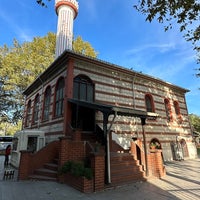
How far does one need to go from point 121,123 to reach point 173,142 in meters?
6.02

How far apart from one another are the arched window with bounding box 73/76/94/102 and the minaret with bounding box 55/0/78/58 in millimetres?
8245

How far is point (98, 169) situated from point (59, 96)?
19.7ft

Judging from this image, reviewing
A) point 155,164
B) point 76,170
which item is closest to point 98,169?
point 76,170

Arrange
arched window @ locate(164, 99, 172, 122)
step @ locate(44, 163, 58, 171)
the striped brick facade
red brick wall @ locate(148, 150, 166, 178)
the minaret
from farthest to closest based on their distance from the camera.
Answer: the minaret → arched window @ locate(164, 99, 172, 122) → the striped brick facade → red brick wall @ locate(148, 150, 166, 178) → step @ locate(44, 163, 58, 171)

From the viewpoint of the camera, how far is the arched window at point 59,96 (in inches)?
396

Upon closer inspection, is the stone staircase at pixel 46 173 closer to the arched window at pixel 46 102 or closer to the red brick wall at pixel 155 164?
the red brick wall at pixel 155 164

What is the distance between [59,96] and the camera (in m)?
10.4

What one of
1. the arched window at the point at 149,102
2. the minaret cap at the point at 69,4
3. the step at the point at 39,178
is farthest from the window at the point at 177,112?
the minaret cap at the point at 69,4

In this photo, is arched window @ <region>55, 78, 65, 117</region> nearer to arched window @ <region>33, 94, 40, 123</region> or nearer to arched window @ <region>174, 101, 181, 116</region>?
arched window @ <region>33, 94, 40, 123</region>

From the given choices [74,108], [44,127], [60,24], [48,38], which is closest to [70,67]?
[74,108]

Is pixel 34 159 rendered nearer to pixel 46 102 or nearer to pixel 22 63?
pixel 46 102

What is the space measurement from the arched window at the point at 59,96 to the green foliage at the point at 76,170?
3.91 m

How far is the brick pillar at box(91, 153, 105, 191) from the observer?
5.58m

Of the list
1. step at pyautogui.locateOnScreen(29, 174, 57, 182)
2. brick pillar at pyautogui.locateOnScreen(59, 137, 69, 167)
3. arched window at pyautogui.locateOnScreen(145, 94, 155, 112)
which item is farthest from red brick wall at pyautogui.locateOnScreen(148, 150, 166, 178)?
arched window at pyautogui.locateOnScreen(145, 94, 155, 112)
